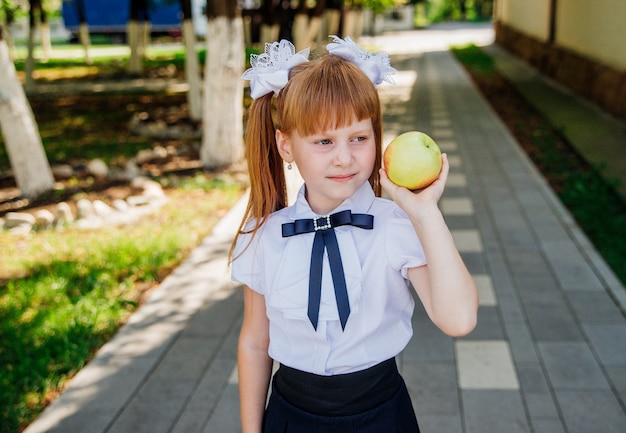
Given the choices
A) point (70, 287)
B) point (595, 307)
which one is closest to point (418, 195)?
point (595, 307)

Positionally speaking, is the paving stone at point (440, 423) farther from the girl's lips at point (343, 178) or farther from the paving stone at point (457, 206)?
the paving stone at point (457, 206)

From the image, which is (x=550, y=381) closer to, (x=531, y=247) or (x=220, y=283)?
(x=531, y=247)

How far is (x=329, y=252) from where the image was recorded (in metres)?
1.67

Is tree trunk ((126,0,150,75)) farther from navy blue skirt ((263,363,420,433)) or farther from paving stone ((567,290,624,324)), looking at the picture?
navy blue skirt ((263,363,420,433))

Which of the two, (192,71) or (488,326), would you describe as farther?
(192,71)

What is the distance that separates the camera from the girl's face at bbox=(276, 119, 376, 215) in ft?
5.26

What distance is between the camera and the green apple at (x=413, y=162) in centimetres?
154

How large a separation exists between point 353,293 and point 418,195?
31 cm

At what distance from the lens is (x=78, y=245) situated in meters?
5.71

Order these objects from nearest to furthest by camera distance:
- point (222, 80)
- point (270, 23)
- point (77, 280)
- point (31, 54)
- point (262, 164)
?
point (262, 164) < point (77, 280) < point (222, 80) < point (31, 54) < point (270, 23)

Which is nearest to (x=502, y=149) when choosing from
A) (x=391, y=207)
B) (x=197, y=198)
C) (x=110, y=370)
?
(x=197, y=198)

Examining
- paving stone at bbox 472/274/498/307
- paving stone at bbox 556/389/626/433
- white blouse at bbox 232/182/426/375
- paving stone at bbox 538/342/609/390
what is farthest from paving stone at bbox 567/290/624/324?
white blouse at bbox 232/182/426/375

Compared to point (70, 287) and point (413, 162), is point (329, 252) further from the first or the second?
point (70, 287)

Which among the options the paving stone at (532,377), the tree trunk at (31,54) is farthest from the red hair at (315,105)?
the tree trunk at (31,54)
